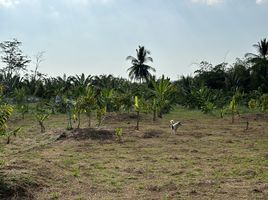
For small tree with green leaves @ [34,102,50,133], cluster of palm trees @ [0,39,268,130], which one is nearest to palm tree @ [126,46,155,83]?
cluster of palm trees @ [0,39,268,130]

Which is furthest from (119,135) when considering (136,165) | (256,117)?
(256,117)

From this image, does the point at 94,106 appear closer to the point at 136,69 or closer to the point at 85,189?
the point at 85,189

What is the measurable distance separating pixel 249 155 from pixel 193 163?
6.44 feet

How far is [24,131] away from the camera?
17.2 metres

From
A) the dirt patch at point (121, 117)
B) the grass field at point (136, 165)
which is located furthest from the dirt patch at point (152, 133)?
the dirt patch at point (121, 117)

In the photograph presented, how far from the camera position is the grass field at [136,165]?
23.5 feet

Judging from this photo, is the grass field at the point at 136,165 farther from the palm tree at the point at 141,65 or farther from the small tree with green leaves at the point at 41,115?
the palm tree at the point at 141,65

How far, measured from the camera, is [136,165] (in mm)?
9859

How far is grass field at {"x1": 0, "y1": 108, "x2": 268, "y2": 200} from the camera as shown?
718cm

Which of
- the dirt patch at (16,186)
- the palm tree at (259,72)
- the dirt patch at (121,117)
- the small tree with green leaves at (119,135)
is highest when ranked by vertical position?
the palm tree at (259,72)

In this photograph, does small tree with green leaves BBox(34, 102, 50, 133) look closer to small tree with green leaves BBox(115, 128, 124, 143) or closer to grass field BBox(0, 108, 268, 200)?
grass field BBox(0, 108, 268, 200)

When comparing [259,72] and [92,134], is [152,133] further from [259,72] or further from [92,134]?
[259,72]

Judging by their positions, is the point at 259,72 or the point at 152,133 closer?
the point at 152,133

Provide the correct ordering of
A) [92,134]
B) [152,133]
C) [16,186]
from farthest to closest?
[152,133] → [92,134] → [16,186]
